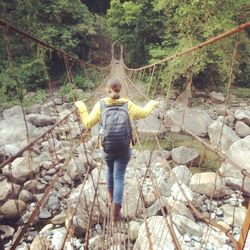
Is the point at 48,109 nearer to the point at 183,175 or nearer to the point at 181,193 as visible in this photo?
the point at 183,175

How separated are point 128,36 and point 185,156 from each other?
17.3 feet

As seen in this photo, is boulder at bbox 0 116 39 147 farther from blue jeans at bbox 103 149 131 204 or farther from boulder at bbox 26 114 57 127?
blue jeans at bbox 103 149 131 204

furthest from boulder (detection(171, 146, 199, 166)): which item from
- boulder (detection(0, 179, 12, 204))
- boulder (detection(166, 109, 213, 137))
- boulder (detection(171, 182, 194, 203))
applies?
boulder (detection(0, 179, 12, 204))

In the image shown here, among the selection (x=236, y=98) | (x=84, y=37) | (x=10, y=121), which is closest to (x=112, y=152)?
(x=10, y=121)

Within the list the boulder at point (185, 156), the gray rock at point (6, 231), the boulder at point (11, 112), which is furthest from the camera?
the boulder at point (11, 112)

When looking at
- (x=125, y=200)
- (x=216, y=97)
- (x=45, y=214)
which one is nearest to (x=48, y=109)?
(x=216, y=97)

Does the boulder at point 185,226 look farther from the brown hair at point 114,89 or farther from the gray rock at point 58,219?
the brown hair at point 114,89

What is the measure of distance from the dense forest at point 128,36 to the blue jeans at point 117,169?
463 cm

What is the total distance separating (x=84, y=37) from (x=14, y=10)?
6.68ft

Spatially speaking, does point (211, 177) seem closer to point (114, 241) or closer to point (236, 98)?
point (114, 241)

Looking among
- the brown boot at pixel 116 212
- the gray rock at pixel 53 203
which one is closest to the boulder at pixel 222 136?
the gray rock at pixel 53 203

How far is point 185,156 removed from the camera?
4625mm

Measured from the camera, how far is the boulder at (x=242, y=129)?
19.4 ft

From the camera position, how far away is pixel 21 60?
8398 mm
